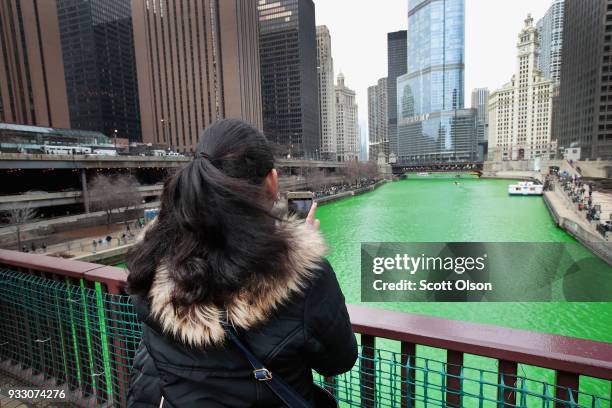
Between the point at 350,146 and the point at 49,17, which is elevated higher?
the point at 49,17

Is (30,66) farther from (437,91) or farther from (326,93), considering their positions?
(437,91)

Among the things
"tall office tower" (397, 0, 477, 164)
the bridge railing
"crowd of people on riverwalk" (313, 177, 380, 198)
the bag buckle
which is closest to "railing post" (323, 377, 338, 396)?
the bridge railing

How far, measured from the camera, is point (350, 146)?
547 feet

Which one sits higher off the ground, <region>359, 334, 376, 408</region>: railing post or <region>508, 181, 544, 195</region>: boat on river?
<region>359, 334, 376, 408</region>: railing post

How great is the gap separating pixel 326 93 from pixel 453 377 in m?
157

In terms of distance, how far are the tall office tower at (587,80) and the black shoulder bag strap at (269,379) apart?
273 ft

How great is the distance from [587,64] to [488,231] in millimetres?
70525

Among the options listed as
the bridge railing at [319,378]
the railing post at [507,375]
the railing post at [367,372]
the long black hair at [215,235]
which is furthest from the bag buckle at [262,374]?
the railing post at [507,375]

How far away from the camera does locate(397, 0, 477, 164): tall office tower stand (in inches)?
5782

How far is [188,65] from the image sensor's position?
293 ft

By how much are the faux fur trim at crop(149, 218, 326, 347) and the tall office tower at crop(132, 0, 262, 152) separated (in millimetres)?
89466

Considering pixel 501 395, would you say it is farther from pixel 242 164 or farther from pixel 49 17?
pixel 49 17

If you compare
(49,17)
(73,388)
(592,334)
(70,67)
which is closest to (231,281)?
(73,388)

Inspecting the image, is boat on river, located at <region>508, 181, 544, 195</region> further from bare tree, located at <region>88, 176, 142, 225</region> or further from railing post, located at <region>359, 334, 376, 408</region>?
railing post, located at <region>359, 334, 376, 408</region>
